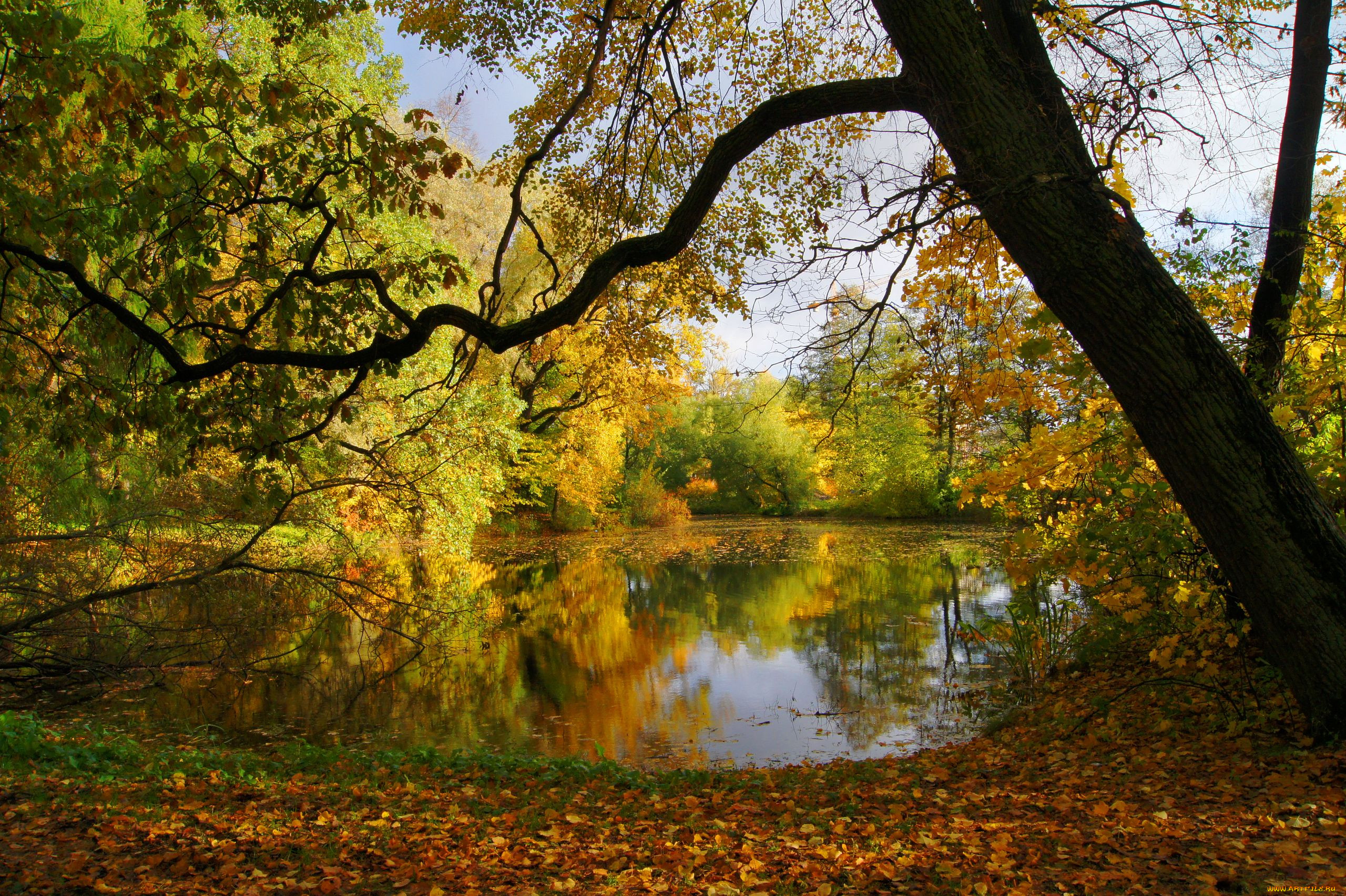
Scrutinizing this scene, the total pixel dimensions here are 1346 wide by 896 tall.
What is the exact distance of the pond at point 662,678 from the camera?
722cm

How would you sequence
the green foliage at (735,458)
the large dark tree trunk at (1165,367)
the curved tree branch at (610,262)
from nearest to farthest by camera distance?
1. the large dark tree trunk at (1165,367)
2. the curved tree branch at (610,262)
3. the green foliage at (735,458)

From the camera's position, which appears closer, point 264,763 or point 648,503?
point 264,763

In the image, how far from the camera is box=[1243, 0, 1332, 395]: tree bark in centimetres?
527

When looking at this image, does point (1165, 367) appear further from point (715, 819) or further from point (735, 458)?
point (735, 458)

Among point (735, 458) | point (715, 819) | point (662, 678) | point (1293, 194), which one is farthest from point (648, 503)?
point (715, 819)

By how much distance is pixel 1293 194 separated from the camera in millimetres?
5488

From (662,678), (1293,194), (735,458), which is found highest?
(735,458)

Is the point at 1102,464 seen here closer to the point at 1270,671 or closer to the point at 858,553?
the point at 1270,671

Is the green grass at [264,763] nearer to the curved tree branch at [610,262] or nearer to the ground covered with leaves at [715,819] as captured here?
the ground covered with leaves at [715,819]

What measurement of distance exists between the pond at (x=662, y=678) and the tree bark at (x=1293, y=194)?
12.2ft

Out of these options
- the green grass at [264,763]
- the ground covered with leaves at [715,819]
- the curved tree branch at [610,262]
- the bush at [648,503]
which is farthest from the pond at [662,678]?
the bush at [648,503]

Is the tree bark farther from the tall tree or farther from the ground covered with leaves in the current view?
the ground covered with leaves

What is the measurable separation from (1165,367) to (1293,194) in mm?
3304

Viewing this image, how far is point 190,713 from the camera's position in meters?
7.75
